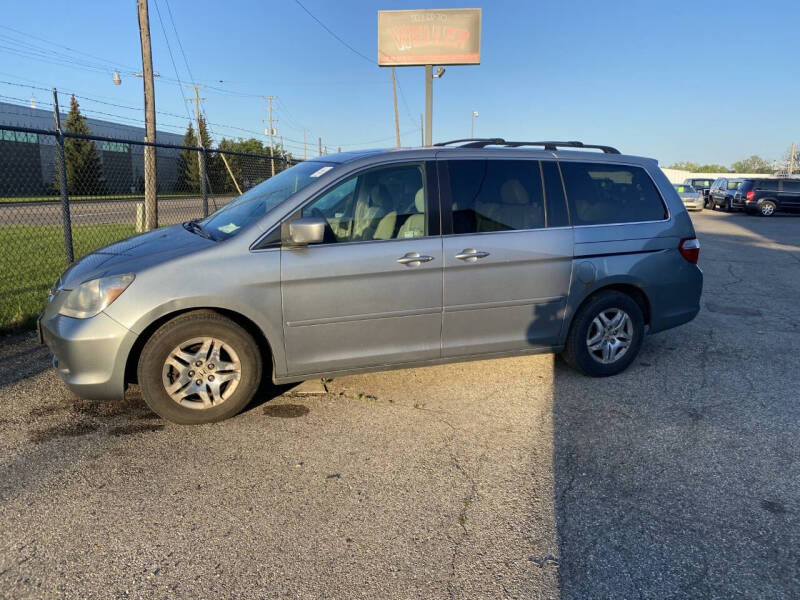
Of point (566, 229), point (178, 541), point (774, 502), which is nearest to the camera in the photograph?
point (178, 541)

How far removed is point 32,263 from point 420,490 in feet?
26.8

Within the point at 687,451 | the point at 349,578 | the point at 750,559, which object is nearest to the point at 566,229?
the point at 687,451

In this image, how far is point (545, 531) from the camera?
2652 millimetres

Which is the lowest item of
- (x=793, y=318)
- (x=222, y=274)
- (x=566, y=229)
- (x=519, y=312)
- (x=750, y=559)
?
(x=750, y=559)

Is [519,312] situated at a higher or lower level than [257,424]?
higher

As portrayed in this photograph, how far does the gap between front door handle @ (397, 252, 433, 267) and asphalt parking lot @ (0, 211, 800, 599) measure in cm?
104

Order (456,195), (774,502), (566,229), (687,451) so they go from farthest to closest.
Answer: (566,229), (456,195), (687,451), (774,502)

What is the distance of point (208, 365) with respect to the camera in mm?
3637

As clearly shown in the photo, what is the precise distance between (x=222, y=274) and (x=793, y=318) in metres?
6.59

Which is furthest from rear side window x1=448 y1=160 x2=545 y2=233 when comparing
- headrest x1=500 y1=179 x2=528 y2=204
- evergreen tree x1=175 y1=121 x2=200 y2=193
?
evergreen tree x1=175 y1=121 x2=200 y2=193

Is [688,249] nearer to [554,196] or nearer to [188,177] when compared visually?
[554,196]

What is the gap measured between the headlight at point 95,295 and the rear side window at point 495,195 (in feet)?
7.36

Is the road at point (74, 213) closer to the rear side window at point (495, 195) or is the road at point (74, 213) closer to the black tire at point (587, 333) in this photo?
the rear side window at point (495, 195)

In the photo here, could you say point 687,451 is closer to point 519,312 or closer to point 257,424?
point 519,312
